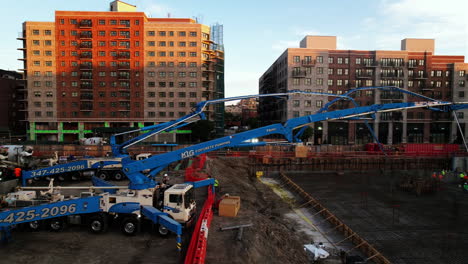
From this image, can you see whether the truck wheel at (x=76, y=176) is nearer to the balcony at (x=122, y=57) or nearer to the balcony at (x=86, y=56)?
the balcony at (x=122, y=57)

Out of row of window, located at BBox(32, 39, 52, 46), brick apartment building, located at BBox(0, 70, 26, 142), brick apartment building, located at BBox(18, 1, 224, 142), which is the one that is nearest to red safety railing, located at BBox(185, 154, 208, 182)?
brick apartment building, located at BBox(18, 1, 224, 142)

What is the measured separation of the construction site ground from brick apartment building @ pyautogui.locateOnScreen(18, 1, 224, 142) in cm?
4460

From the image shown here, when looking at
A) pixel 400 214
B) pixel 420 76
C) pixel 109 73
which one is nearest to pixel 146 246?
pixel 400 214

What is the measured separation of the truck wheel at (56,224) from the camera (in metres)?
16.9

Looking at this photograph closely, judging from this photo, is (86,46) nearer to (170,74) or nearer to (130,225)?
(170,74)

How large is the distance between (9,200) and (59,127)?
66953mm

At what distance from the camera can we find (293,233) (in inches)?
819

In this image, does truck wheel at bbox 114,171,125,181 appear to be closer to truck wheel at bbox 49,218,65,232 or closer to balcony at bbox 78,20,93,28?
truck wheel at bbox 49,218,65,232

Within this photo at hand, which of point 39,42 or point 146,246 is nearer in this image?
point 146,246

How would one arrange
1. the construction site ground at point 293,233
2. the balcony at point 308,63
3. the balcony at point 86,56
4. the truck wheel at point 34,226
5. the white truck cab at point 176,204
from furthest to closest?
the balcony at point 86,56 → the balcony at point 308,63 → the truck wheel at point 34,226 → the white truck cab at point 176,204 → the construction site ground at point 293,233

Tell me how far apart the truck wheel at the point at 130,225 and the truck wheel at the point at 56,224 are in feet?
12.7

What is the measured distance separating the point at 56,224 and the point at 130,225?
4.58 meters

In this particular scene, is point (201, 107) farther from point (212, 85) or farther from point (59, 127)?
point (59, 127)

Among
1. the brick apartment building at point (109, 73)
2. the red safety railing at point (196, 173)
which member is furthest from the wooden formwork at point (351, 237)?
the brick apartment building at point (109, 73)
